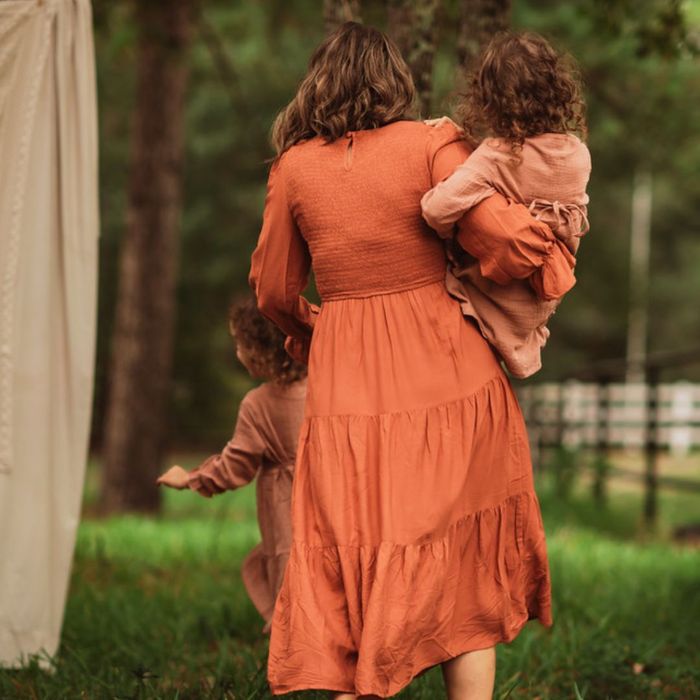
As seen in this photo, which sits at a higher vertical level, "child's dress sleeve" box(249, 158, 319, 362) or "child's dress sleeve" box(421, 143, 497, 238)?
"child's dress sleeve" box(421, 143, 497, 238)

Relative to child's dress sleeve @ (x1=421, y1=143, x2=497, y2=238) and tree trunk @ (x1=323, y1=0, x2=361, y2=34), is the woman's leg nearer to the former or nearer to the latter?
child's dress sleeve @ (x1=421, y1=143, x2=497, y2=238)

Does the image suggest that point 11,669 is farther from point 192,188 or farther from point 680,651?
point 192,188

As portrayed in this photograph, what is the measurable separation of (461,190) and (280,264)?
22.3 inches

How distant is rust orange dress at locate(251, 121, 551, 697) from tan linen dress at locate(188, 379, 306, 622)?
2.41ft

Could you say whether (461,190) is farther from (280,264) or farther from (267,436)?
(267,436)

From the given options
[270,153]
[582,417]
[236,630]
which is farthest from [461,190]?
[270,153]

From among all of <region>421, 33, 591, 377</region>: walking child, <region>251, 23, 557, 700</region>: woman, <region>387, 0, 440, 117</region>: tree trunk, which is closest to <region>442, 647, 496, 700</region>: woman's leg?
<region>251, 23, 557, 700</region>: woman

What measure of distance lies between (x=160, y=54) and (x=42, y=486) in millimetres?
7450

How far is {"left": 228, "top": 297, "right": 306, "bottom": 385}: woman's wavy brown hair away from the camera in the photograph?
12.4 ft

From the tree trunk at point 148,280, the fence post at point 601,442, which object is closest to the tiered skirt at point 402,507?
the tree trunk at point 148,280

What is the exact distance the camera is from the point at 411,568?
2.85 m

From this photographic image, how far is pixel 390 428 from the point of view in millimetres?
2936

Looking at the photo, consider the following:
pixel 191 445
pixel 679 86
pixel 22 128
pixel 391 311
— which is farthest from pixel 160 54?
pixel 191 445

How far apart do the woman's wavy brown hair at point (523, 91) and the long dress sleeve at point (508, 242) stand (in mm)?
134
